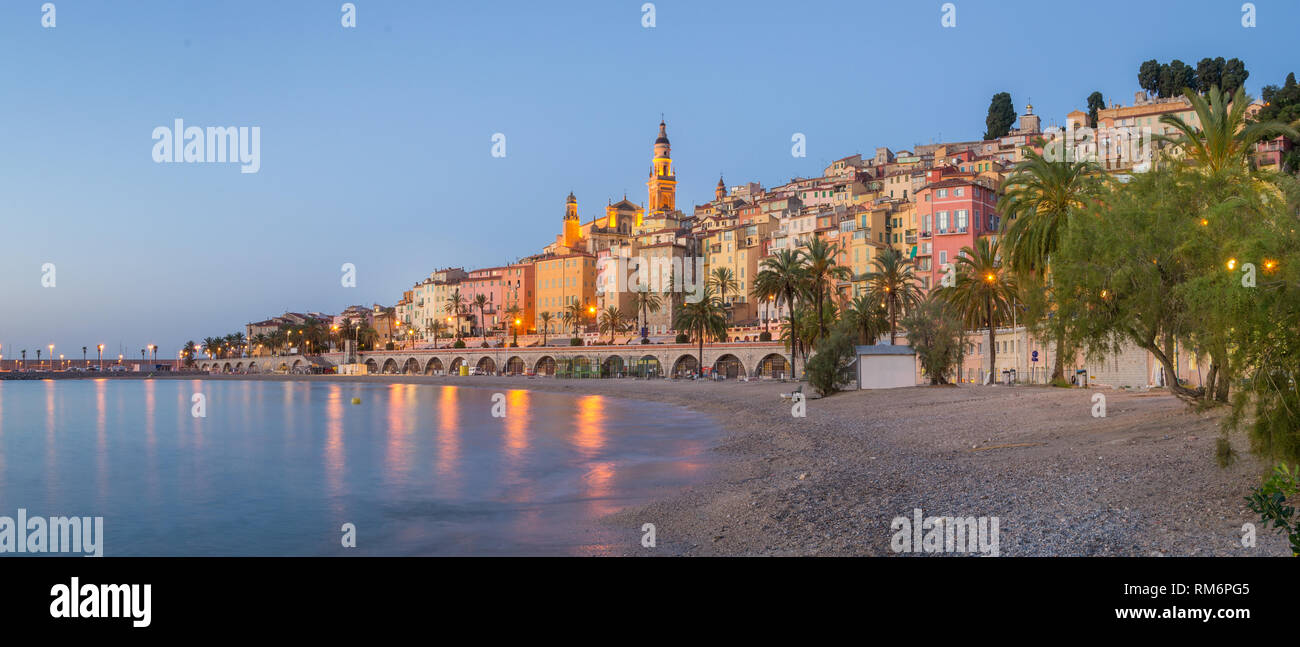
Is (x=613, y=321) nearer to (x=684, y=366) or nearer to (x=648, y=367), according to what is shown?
(x=648, y=367)

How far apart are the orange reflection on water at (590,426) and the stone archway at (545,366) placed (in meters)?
47.8

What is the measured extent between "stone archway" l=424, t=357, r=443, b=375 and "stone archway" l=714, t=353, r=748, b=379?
6875 centimetres

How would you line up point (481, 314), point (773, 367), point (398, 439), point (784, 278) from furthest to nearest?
1. point (481, 314)
2. point (773, 367)
3. point (784, 278)
4. point (398, 439)

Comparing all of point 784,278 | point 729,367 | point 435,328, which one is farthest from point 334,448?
point 435,328

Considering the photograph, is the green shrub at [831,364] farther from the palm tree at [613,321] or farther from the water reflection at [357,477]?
the palm tree at [613,321]

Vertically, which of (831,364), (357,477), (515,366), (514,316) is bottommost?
(357,477)

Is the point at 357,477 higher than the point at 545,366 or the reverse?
the reverse

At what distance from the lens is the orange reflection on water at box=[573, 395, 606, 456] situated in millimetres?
40431

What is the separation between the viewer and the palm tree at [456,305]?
180m

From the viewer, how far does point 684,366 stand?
345 feet

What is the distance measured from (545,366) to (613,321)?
41.2 ft

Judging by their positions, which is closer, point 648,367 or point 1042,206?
point 1042,206

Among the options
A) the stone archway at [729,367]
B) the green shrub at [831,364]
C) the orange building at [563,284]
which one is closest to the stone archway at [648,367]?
the stone archway at [729,367]

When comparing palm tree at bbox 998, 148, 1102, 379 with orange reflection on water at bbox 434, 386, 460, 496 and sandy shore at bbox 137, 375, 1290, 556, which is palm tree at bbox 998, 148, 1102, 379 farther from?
orange reflection on water at bbox 434, 386, 460, 496
